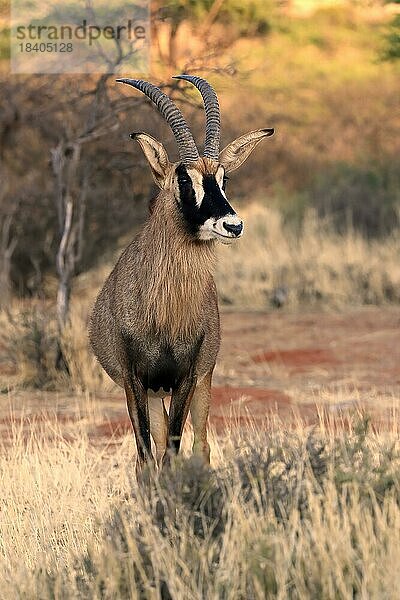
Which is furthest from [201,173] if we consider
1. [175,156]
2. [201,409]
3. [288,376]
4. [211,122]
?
[175,156]

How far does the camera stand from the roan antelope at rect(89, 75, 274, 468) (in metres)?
6.88

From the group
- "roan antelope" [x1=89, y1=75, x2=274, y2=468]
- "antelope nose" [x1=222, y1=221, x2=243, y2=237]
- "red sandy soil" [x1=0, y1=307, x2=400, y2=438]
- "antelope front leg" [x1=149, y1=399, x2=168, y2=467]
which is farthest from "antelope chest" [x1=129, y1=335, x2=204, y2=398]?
"red sandy soil" [x1=0, y1=307, x2=400, y2=438]

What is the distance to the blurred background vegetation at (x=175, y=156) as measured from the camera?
13992 millimetres

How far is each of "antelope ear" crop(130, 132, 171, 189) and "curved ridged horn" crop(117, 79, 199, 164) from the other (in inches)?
4.6

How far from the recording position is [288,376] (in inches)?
494

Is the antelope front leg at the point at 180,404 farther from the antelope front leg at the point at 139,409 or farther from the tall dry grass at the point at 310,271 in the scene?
the tall dry grass at the point at 310,271

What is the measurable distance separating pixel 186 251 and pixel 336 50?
145ft

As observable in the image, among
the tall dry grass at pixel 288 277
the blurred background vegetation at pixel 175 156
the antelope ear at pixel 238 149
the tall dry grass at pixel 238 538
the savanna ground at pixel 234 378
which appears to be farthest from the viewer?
the blurred background vegetation at pixel 175 156

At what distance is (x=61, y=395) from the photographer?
11.2 m

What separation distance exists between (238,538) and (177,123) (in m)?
3.01

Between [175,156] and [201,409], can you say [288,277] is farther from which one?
[201,409]

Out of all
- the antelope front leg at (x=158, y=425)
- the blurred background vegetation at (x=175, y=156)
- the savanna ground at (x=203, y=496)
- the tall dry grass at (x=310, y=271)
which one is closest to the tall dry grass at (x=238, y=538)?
the savanna ground at (x=203, y=496)

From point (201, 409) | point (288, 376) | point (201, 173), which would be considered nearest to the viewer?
point (201, 173)

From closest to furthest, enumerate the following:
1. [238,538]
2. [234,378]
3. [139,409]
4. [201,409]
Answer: [238,538] < [139,409] < [201,409] < [234,378]
